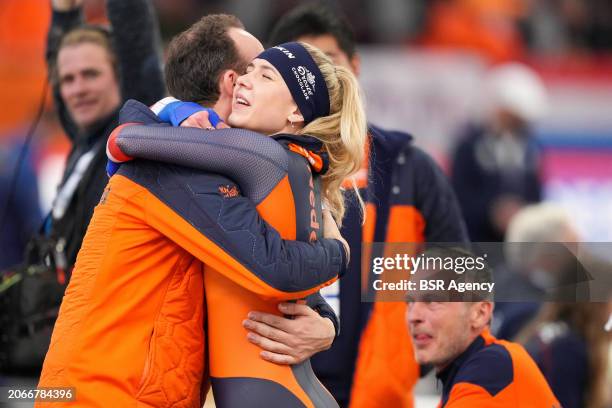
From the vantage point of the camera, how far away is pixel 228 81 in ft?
11.4

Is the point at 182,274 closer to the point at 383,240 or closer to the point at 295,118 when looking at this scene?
the point at 295,118

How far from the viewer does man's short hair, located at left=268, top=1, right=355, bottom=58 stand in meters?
4.91

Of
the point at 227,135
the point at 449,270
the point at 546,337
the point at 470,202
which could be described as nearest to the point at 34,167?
the point at 470,202

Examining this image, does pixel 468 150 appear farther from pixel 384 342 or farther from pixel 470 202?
pixel 384 342

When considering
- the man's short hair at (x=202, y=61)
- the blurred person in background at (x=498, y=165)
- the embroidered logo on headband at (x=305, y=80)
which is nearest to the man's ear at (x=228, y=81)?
the man's short hair at (x=202, y=61)

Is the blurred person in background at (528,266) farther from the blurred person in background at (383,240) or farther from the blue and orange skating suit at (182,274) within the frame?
the blue and orange skating suit at (182,274)

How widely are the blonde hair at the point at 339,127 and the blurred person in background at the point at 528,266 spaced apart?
2.63m

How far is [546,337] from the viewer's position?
5.23m

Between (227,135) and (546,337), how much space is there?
8.36 feet

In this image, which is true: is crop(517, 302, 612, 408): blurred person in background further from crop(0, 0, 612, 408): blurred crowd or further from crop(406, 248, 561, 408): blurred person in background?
crop(406, 248, 561, 408): blurred person in background

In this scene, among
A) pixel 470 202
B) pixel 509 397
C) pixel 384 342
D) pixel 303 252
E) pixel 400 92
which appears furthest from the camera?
pixel 400 92

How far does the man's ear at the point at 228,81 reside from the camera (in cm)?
346

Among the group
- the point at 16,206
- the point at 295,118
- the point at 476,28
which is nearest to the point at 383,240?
the point at 295,118

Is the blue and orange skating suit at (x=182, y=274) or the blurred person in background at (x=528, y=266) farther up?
the blue and orange skating suit at (x=182, y=274)
